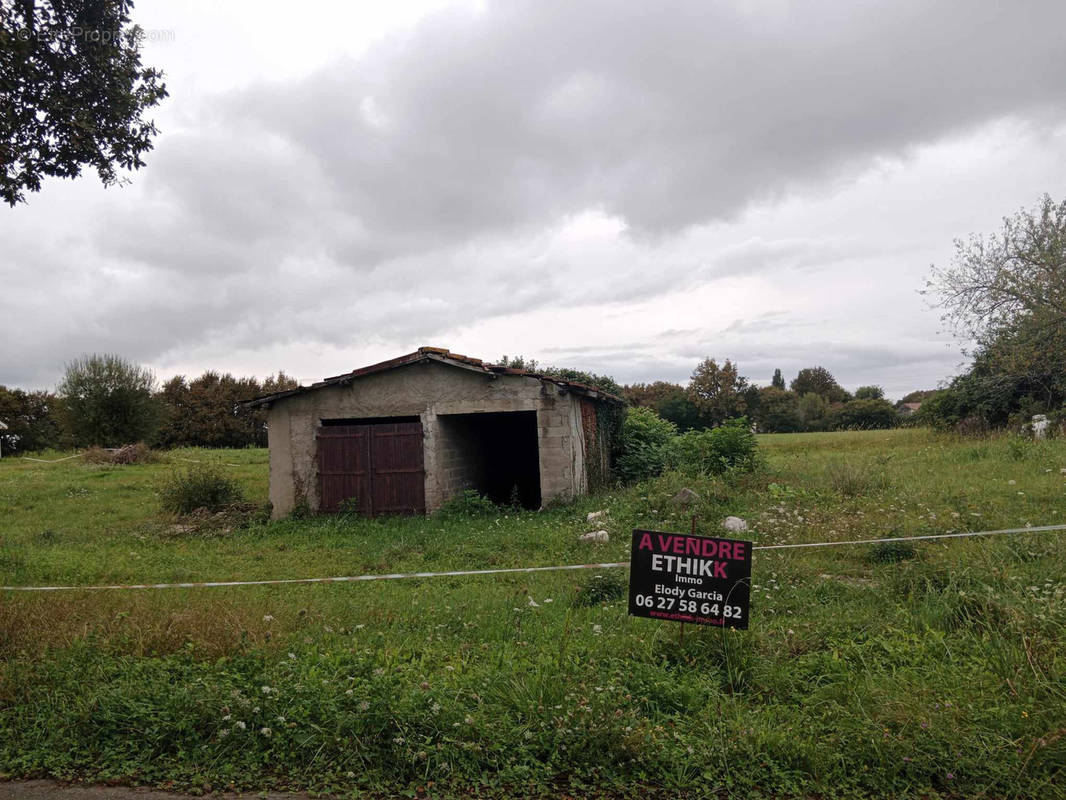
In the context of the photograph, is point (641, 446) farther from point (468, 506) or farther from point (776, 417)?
point (776, 417)

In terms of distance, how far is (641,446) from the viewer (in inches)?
707

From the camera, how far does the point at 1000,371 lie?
20.4 meters

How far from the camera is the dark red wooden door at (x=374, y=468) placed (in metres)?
13.2

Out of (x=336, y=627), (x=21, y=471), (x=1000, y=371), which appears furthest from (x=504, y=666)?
(x=21, y=471)

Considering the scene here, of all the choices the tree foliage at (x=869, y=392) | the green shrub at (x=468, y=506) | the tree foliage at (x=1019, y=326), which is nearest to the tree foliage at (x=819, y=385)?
the tree foliage at (x=869, y=392)

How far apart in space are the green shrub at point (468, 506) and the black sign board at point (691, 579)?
847 centimetres

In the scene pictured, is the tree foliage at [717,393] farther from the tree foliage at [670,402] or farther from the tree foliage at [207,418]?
the tree foliage at [207,418]

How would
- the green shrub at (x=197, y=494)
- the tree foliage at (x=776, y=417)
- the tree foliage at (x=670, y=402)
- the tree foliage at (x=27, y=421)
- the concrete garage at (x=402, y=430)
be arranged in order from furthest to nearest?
the tree foliage at (x=776, y=417)
the tree foliage at (x=670, y=402)
the tree foliage at (x=27, y=421)
the green shrub at (x=197, y=494)
the concrete garage at (x=402, y=430)

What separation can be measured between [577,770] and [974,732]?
2058 millimetres

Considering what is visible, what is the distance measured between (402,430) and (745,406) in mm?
49890

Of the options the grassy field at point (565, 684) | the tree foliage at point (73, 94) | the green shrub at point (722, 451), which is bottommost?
the grassy field at point (565, 684)

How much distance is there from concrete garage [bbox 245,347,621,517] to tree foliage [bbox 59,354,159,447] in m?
24.0

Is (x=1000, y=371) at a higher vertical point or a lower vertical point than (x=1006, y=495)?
higher

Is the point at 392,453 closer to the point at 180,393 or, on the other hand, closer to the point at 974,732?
the point at 974,732
